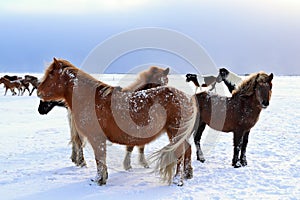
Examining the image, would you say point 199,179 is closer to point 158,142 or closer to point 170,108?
point 170,108

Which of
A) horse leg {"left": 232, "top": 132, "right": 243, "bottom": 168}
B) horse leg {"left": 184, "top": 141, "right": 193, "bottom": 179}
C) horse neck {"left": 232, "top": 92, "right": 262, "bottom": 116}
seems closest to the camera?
horse leg {"left": 184, "top": 141, "right": 193, "bottom": 179}

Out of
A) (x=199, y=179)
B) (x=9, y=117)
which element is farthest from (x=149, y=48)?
(x=9, y=117)

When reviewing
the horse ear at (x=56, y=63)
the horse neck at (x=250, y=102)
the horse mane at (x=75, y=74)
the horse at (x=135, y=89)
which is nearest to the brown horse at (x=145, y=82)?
the horse at (x=135, y=89)

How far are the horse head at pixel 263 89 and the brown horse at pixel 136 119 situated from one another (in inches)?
60.5

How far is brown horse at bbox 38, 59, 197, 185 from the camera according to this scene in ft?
14.0

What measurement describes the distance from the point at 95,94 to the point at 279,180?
9.74ft

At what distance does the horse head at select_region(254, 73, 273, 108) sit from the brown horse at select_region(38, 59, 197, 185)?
1538mm

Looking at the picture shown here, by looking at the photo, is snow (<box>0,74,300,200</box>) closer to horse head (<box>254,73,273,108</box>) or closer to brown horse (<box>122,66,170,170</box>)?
brown horse (<box>122,66,170,170</box>)

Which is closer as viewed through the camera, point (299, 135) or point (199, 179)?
point (199, 179)

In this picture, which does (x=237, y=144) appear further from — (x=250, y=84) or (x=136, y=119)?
(x=136, y=119)

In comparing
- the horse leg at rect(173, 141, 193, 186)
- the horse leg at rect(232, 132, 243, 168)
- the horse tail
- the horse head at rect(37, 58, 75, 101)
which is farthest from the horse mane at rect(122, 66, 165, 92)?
the horse leg at rect(232, 132, 243, 168)

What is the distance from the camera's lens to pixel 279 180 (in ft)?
14.7

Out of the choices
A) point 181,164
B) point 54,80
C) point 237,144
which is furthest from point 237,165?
point 54,80

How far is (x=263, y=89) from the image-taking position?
5.27 meters
